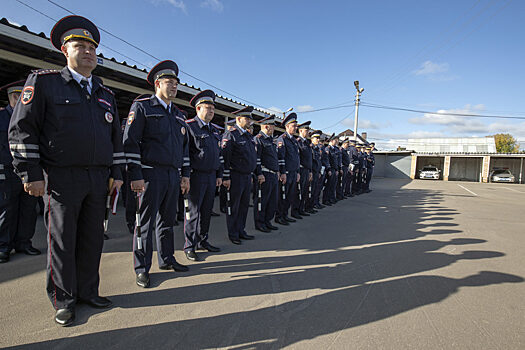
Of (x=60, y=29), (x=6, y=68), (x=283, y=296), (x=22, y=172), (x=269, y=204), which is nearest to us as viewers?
(x=22, y=172)

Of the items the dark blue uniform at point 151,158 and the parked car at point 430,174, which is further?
Answer: the parked car at point 430,174

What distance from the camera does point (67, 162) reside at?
7.30 ft

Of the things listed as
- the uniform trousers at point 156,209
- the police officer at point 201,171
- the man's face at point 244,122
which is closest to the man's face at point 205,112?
the police officer at point 201,171

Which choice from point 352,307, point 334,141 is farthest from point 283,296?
point 334,141

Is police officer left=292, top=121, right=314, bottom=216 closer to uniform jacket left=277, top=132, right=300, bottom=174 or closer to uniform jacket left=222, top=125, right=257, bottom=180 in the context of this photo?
uniform jacket left=277, top=132, right=300, bottom=174

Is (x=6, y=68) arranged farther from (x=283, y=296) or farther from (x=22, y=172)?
(x=283, y=296)

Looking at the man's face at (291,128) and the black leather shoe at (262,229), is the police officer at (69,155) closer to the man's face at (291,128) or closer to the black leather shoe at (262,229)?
the black leather shoe at (262,229)

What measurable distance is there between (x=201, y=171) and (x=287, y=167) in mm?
2824

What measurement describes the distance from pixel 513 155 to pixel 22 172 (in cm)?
3971

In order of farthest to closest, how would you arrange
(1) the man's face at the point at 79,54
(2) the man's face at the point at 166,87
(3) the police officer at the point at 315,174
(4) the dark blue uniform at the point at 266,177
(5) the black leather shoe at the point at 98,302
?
(3) the police officer at the point at 315,174, (4) the dark blue uniform at the point at 266,177, (2) the man's face at the point at 166,87, (5) the black leather shoe at the point at 98,302, (1) the man's face at the point at 79,54

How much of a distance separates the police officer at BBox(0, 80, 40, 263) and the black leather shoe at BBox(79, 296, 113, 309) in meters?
1.83

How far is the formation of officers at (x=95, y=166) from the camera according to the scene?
2205 millimetres

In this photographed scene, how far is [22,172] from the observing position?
2092 millimetres

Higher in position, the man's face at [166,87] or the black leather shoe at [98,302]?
the man's face at [166,87]
